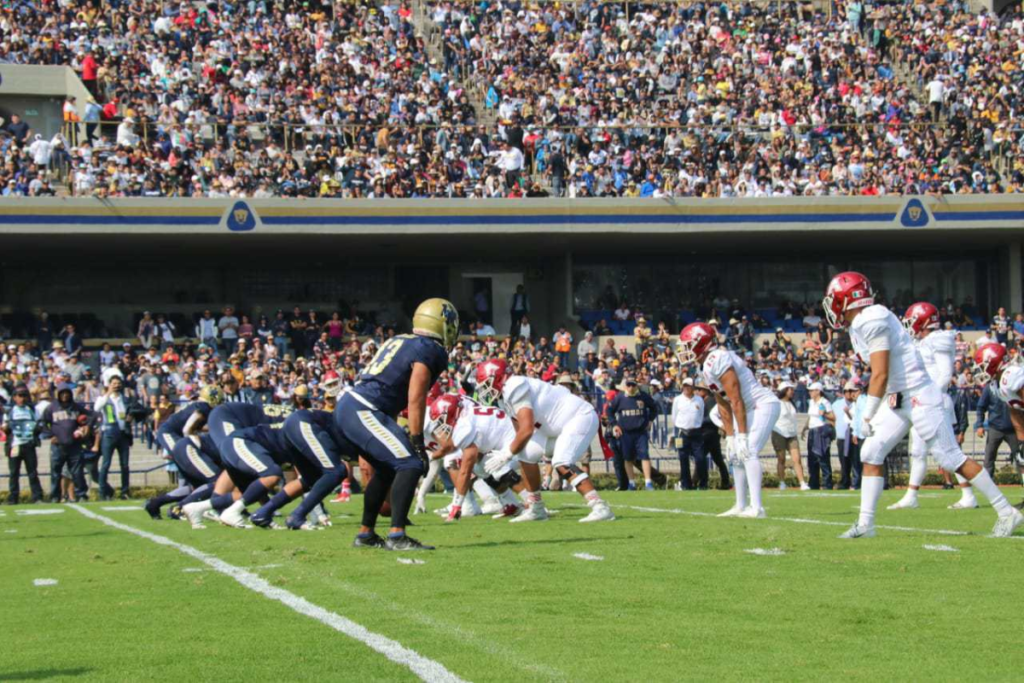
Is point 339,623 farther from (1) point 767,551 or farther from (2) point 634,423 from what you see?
(2) point 634,423

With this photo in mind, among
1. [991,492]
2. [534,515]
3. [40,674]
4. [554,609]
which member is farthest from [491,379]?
[40,674]

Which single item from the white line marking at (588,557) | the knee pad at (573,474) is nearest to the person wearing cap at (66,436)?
the knee pad at (573,474)

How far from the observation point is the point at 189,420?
1422cm

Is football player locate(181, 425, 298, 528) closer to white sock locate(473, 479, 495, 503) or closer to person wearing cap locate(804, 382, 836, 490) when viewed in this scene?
white sock locate(473, 479, 495, 503)

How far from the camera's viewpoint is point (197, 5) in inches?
1438

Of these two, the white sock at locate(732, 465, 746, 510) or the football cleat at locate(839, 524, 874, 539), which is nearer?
the football cleat at locate(839, 524, 874, 539)

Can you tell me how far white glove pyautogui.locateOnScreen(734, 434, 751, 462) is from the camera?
1206 cm

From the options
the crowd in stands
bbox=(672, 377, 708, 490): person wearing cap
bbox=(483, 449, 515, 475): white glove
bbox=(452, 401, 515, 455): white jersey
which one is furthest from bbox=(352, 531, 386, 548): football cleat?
the crowd in stands

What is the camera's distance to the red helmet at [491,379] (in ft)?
41.1

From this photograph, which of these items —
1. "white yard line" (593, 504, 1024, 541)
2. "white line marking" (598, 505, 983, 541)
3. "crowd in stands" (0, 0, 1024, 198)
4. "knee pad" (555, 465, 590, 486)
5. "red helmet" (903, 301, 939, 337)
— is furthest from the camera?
"crowd in stands" (0, 0, 1024, 198)

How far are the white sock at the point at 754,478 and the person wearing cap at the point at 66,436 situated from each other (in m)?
11.7

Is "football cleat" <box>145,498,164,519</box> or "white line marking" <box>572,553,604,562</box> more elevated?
"white line marking" <box>572,553,604,562</box>

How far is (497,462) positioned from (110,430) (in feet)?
32.5

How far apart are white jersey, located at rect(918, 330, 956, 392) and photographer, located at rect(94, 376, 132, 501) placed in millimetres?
12561
